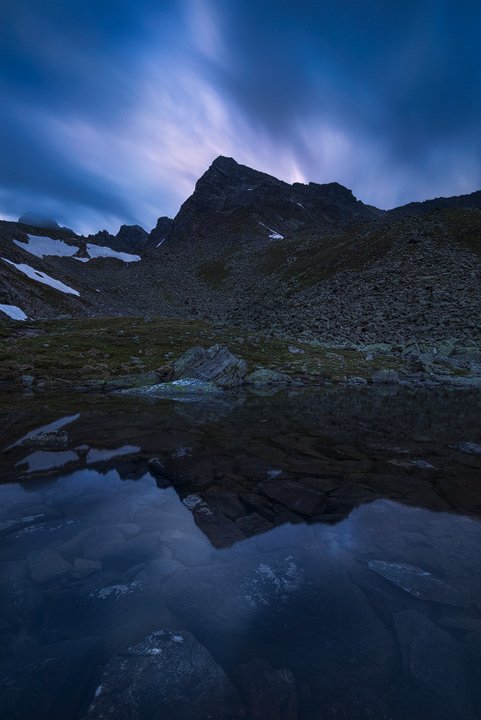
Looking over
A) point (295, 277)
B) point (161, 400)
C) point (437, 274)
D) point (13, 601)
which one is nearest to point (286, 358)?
point (161, 400)

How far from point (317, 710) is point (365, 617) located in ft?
5.25

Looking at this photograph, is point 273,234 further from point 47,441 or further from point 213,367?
point 47,441

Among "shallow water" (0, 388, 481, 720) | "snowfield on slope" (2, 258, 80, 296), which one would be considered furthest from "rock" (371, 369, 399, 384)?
"snowfield on slope" (2, 258, 80, 296)

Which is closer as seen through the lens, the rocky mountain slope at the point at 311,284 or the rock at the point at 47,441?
the rock at the point at 47,441

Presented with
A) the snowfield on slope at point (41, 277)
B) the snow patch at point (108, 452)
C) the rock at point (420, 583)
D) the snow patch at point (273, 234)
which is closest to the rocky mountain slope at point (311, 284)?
the snowfield on slope at point (41, 277)

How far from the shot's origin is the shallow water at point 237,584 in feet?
12.5

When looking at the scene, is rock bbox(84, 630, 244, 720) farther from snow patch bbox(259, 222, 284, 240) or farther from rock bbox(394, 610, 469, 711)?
snow patch bbox(259, 222, 284, 240)

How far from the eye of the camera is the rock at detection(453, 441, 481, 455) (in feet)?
41.0

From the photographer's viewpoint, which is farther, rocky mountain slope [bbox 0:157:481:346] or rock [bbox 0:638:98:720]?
rocky mountain slope [bbox 0:157:481:346]

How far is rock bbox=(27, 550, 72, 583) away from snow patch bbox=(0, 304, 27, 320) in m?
47.7

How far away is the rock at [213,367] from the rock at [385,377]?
1159cm

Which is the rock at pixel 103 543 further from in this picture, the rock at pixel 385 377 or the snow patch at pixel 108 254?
the snow patch at pixel 108 254

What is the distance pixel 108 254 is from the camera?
168000 mm

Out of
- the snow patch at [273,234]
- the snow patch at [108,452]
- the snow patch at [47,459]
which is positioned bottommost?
the snow patch at [108,452]
